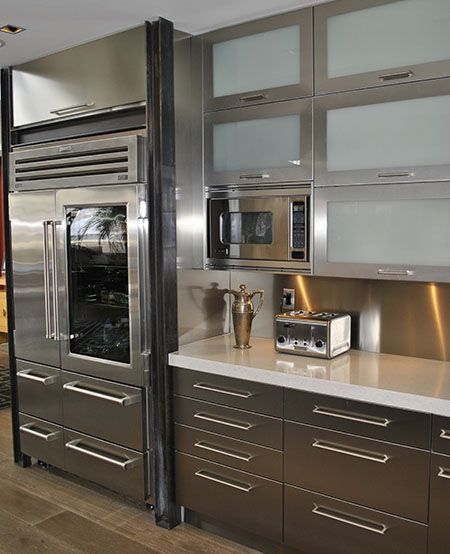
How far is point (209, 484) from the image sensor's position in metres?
2.90

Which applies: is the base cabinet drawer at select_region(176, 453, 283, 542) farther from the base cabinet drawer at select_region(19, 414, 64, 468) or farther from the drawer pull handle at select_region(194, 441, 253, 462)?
the base cabinet drawer at select_region(19, 414, 64, 468)

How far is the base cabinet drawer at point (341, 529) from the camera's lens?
2.32 m

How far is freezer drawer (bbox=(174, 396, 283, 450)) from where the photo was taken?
→ 2656mm

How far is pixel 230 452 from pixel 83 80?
80.6 inches

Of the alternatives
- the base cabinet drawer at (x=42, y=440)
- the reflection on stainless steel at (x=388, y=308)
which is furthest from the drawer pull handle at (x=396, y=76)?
the base cabinet drawer at (x=42, y=440)

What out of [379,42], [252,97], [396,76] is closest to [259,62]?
[252,97]

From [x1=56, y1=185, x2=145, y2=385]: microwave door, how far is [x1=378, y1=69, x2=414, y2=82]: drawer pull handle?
1.20 m

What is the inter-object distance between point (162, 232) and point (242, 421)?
3.15 ft

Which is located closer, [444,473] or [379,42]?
[444,473]

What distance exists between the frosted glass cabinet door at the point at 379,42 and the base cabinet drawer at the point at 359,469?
1.47 metres

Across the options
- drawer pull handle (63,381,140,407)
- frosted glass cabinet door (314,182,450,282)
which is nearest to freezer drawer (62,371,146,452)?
drawer pull handle (63,381,140,407)

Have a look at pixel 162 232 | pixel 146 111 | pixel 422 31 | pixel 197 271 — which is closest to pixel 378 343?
pixel 197 271

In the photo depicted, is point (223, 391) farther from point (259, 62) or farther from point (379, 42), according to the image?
point (379, 42)

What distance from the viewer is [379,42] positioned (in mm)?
2520
